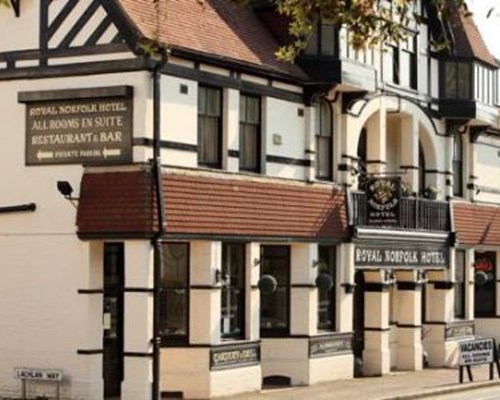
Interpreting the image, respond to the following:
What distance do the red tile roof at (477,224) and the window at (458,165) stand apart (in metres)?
0.57

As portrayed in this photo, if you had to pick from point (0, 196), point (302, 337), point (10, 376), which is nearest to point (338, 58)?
point (302, 337)

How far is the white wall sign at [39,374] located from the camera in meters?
25.4

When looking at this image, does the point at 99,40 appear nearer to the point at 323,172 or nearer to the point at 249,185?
the point at 249,185

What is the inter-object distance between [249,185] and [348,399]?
4808 mm

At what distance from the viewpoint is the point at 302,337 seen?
29953mm

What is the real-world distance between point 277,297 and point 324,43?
5.76 m

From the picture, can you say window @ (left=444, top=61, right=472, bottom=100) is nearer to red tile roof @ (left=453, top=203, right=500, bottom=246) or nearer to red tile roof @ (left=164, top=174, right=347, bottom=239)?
red tile roof @ (left=453, top=203, right=500, bottom=246)

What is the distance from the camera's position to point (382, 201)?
32.2 m

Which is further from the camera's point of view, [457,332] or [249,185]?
[457,332]

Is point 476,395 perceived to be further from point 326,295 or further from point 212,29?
point 212,29

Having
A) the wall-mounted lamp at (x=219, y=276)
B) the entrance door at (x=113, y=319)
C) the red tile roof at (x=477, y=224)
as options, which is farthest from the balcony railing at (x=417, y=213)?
the entrance door at (x=113, y=319)

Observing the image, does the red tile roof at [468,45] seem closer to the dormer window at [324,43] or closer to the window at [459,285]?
the window at [459,285]

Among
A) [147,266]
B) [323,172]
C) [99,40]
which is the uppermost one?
[99,40]

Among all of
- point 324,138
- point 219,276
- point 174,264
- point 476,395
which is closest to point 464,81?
point 324,138
